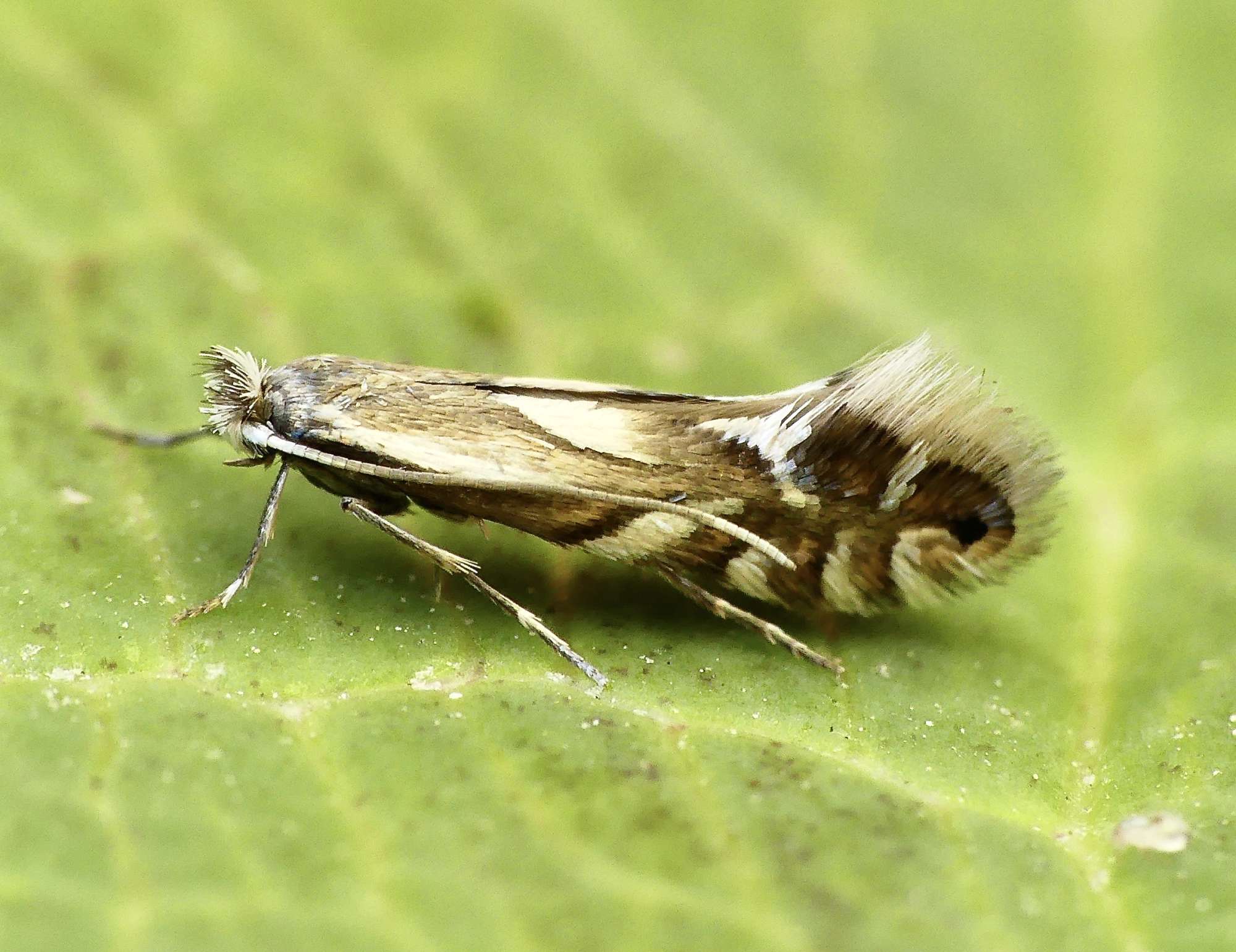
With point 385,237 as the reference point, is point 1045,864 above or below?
below

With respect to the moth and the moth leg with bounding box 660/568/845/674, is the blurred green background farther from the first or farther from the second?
the moth

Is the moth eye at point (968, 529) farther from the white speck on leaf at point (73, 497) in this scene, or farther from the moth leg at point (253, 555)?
the white speck on leaf at point (73, 497)

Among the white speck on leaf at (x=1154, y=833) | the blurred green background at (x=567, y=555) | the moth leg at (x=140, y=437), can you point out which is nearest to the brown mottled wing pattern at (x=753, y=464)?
the blurred green background at (x=567, y=555)

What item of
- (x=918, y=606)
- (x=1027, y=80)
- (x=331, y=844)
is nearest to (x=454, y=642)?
(x=331, y=844)

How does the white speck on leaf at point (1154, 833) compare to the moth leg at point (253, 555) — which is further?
the moth leg at point (253, 555)

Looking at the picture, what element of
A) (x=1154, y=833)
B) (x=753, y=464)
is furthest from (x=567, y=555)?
(x=1154, y=833)

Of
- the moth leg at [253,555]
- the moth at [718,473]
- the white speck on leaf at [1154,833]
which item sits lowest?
the white speck on leaf at [1154,833]

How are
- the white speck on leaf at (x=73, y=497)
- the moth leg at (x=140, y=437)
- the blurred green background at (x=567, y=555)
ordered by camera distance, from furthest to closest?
the moth leg at (x=140, y=437)
the white speck on leaf at (x=73, y=497)
the blurred green background at (x=567, y=555)

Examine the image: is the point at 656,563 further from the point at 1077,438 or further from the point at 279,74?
the point at 279,74
